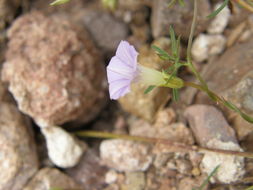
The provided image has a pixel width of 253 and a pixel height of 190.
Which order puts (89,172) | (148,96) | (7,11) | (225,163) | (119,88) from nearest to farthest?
(119,88) < (225,163) < (148,96) < (89,172) < (7,11)

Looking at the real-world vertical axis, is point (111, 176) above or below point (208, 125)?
below

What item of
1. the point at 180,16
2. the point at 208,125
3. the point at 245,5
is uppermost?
the point at 245,5

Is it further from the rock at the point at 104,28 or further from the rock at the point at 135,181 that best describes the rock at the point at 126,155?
the rock at the point at 104,28

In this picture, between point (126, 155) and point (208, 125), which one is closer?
point (208, 125)

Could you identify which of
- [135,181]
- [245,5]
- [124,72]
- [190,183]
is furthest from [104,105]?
[245,5]

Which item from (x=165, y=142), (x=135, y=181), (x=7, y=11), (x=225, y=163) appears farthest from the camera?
(x=7, y=11)

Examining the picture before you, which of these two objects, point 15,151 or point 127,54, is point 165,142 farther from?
point 15,151
